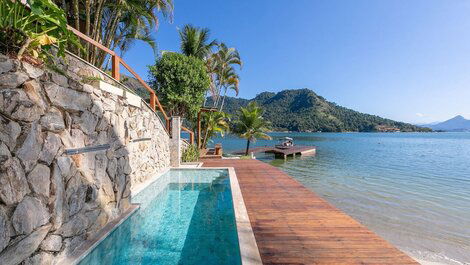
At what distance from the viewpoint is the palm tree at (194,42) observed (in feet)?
62.2

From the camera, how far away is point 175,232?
4.76m

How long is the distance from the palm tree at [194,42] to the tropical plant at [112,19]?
4.76 m

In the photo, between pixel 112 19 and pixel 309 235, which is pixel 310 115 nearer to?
pixel 112 19

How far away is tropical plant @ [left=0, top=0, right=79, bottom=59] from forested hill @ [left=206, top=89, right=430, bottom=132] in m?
106

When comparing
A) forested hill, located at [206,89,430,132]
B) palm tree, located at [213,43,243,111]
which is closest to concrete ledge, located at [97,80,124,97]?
palm tree, located at [213,43,243,111]

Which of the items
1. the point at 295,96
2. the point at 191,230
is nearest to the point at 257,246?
the point at 191,230

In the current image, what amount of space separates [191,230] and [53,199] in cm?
255

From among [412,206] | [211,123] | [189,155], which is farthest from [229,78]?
[412,206]

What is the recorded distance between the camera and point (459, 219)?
9391 millimetres

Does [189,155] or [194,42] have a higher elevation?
[194,42]

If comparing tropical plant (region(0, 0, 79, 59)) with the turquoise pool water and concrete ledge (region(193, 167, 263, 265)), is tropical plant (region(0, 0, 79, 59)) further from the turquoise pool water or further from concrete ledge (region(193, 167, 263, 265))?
concrete ledge (region(193, 167, 263, 265))

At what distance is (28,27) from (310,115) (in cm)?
12565

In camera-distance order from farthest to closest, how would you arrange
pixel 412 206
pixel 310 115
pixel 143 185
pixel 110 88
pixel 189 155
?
1. pixel 310 115
2. pixel 189 155
3. pixel 412 206
4. pixel 143 185
5. pixel 110 88

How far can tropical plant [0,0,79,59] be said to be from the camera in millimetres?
2768
